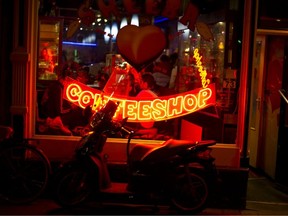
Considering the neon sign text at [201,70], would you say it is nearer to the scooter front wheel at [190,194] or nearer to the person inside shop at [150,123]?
the person inside shop at [150,123]

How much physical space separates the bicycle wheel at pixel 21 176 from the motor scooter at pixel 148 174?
1.47ft

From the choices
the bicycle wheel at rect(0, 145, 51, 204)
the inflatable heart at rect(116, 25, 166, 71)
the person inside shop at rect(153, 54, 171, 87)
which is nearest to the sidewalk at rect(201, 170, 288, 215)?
the person inside shop at rect(153, 54, 171, 87)

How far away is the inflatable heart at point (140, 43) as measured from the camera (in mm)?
7305

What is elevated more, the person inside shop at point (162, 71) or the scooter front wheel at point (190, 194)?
the person inside shop at point (162, 71)

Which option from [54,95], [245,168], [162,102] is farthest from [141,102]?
[245,168]

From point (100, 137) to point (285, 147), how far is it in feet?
11.4

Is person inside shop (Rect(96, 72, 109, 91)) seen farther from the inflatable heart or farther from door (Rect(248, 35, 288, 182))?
door (Rect(248, 35, 288, 182))

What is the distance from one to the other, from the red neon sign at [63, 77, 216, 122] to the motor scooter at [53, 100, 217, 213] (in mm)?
799

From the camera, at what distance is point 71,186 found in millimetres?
6488

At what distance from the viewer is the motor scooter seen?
6.44 metres

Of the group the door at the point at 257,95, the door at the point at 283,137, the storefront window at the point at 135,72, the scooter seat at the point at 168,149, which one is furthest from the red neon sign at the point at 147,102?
the door at the point at 257,95

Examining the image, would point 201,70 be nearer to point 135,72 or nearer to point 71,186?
point 135,72

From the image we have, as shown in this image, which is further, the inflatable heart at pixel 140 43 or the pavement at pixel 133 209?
the inflatable heart at pixel 140 43

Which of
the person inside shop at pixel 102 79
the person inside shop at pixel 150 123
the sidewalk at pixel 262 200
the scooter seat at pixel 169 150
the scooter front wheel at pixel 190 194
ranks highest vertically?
the person inside shop at pixel 102 79
